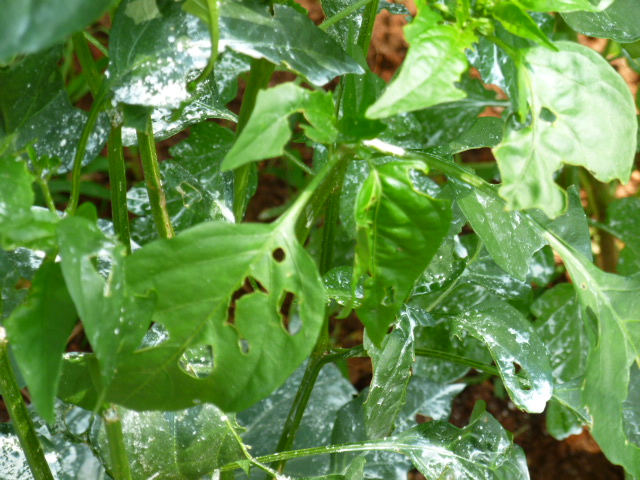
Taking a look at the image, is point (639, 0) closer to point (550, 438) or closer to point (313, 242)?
point (313, 242)

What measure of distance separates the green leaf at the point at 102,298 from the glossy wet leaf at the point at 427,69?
194 mm

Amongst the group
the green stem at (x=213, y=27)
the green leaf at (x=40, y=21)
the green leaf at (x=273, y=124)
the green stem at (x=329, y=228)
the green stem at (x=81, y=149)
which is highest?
the green leaf at (x=40, y=21)

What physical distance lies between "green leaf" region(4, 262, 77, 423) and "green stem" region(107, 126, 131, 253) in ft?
0.48

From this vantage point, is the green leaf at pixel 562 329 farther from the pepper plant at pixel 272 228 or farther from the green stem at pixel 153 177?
the green stem at pixel 153 177

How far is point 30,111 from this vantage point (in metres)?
0.58

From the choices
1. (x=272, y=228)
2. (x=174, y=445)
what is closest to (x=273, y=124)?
(x=272, y=228)

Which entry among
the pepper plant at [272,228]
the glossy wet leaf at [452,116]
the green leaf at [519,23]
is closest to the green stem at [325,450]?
the pepper plant at [272,228]

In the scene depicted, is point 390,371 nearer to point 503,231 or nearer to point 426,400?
point 503,231

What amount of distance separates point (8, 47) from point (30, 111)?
0.76 ft

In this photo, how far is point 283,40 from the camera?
0.57 m

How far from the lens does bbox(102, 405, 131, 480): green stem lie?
1.87 feet

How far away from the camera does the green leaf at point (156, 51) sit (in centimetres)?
54

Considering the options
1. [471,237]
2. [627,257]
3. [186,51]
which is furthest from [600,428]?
[627,257]

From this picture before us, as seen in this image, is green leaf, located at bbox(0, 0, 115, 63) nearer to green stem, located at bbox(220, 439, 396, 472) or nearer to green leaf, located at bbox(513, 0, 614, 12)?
green leaf, located at bbox(513, 0, 614, 12)
